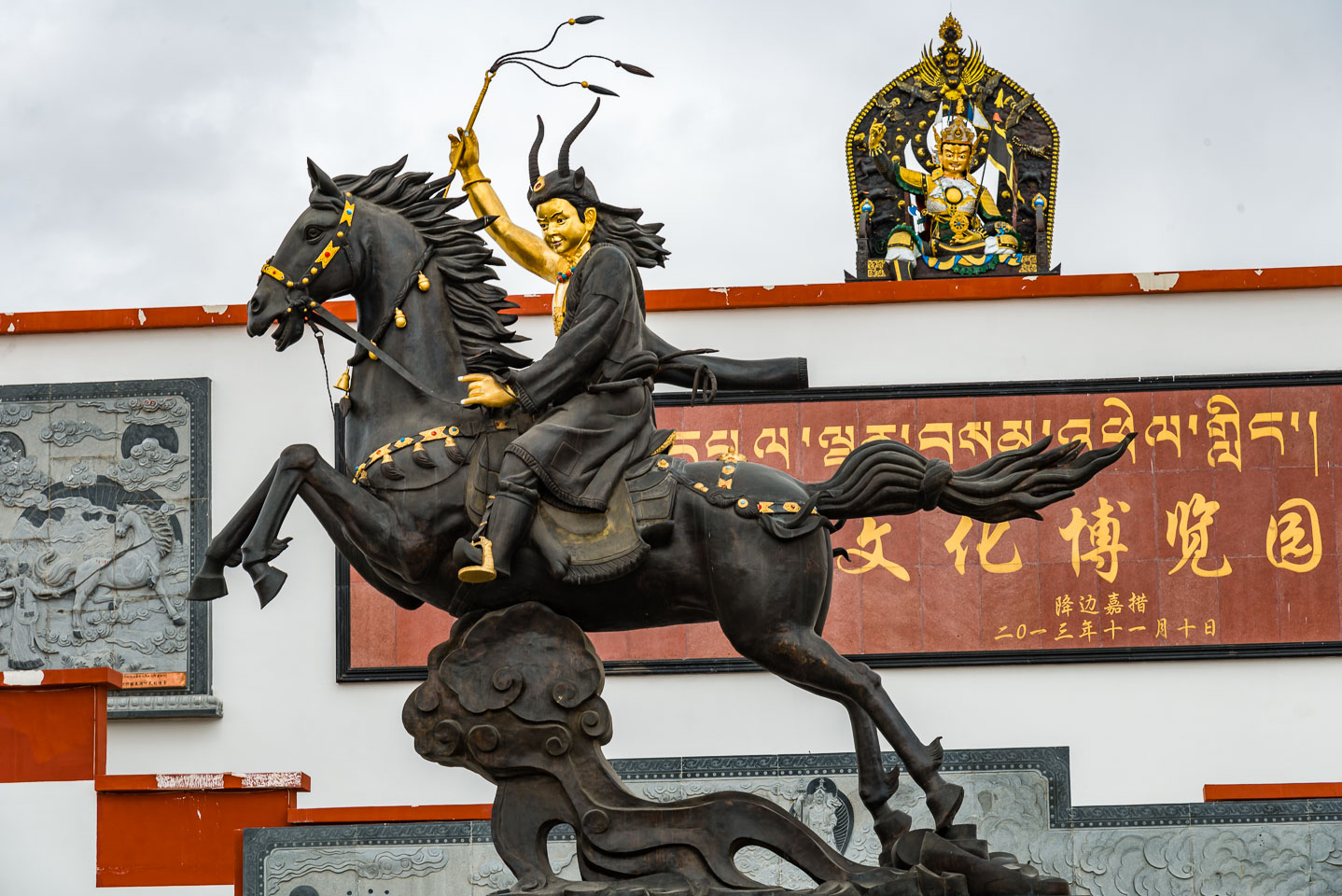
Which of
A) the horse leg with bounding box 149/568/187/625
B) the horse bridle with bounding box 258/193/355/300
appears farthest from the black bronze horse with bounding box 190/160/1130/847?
the horse leg with bounding box 149/568/187/625

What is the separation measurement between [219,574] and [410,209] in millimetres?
1493

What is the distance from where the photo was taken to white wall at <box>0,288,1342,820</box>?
10391mm

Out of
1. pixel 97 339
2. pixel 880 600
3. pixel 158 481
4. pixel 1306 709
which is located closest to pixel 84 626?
pixel 158 481

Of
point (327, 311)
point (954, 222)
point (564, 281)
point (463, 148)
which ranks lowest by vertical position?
point (327, 311)

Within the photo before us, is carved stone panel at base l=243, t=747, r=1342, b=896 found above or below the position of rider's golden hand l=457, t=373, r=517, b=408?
below

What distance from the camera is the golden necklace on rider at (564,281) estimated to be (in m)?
6.39

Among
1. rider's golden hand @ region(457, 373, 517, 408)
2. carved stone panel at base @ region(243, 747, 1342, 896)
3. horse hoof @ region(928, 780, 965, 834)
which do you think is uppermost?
rider's golden hand @ region(457, 373, 517, 408)

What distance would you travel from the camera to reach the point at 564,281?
6504mm

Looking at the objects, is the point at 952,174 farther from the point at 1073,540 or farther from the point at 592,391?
the point at 592,391

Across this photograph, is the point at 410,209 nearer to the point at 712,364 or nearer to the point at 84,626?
the point at 712,364

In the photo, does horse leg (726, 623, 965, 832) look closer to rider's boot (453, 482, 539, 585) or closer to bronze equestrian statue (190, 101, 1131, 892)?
bronze equestrian statue (190, 101, 1131, 892)

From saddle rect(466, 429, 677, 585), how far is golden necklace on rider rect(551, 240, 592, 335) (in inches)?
19.6

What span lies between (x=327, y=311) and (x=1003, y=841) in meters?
4.34

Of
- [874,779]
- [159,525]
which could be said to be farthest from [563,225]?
[159,525]
